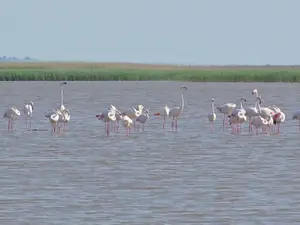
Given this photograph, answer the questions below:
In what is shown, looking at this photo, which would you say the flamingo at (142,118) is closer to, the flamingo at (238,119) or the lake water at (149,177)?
the lake water at (149,177)

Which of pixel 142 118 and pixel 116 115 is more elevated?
pixel 116 115

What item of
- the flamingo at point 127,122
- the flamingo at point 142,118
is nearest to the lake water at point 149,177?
the flamingo at point 127,122

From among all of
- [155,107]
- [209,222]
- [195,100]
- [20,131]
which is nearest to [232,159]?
[209,222]

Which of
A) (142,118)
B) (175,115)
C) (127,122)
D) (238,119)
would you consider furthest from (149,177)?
(175,115)

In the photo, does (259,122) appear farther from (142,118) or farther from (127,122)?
(127,122)

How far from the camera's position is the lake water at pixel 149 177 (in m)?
12.5

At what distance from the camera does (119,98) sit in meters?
45.2

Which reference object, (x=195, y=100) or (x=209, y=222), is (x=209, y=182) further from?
(x=195, y=100)

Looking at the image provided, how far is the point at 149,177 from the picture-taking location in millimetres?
15727

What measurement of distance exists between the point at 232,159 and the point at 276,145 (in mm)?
3002

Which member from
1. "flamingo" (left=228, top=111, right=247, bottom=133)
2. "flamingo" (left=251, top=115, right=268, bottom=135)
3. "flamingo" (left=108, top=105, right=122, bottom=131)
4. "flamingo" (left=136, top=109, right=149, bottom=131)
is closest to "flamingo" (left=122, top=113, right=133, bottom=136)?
"flamingo" (left=108, top=105, right=122, bottom=131)

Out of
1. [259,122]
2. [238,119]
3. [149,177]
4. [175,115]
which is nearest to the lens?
[149,177]

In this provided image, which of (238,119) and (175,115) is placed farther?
(175,115)

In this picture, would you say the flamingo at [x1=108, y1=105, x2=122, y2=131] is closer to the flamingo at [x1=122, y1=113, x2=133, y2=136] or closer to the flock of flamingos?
the flock of flamingos
